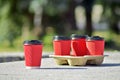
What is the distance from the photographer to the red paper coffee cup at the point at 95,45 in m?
11.2

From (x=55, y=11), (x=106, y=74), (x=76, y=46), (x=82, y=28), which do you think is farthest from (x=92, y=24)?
(x=106, y=74)

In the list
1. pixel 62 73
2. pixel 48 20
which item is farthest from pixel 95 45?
pixel 48 20

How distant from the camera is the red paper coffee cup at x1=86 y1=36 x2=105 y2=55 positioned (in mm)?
11164

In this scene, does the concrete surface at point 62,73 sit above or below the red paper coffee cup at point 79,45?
below

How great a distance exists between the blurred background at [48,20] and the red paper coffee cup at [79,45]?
1855 centimetres

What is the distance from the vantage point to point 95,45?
11188mm

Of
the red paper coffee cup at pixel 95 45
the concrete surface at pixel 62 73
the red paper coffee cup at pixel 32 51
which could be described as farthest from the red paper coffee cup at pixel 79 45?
the red paper coffee cup at pixel 32 51

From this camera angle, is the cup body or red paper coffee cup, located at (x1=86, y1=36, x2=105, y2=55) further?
the cup body

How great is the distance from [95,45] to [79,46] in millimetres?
440

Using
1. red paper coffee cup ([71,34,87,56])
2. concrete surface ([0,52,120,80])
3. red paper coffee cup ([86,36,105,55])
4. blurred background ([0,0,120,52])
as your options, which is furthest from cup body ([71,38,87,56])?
blurred background ([0,0,120,52])

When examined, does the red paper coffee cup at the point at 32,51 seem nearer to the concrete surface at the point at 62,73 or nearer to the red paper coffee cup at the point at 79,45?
the concrete surface at the point at 62,73

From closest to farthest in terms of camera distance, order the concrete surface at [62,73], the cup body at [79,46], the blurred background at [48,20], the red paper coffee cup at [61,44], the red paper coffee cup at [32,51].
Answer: the concrete surface at [62,73] → the red paper coffee cup at [32,51] → the red paper coffee cup at [61,44] → the cup body at [79,46] → the blurred background at [48,20]

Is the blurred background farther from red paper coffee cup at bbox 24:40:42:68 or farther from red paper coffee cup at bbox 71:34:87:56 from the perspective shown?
red paper coffee cup at bbox 24:40:42:68

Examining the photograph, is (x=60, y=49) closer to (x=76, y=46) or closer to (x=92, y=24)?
(x=76, y=46)
